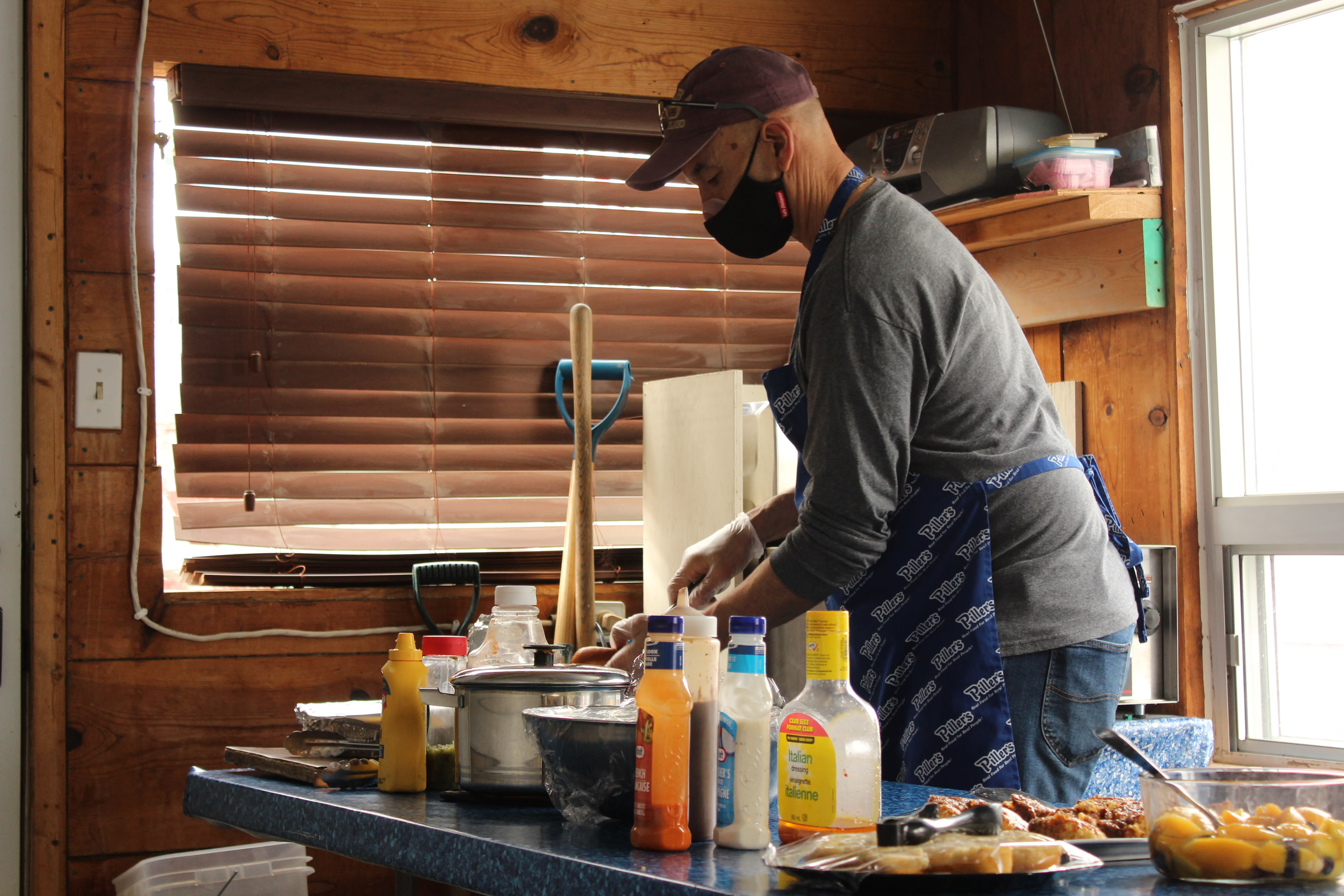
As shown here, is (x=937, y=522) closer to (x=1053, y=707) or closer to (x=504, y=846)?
(x=1053, y=707)

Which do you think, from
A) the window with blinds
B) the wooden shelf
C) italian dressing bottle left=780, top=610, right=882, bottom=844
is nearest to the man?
italian dressing bottle left=780, top=610, right=882, bottom=844

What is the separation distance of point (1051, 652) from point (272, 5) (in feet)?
7.00

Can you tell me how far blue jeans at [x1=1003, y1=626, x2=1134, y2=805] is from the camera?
157 centimetres

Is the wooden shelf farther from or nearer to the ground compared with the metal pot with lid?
farther from the ground

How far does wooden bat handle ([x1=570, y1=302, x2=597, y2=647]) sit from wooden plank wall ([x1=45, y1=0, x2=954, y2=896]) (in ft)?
1.38

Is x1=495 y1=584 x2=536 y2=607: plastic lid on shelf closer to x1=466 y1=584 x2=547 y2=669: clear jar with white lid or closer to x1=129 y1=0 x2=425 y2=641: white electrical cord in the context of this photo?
x1=466 y1=584 x2=547 y2=669: clear jar with white lid

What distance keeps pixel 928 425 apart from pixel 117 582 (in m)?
1.73

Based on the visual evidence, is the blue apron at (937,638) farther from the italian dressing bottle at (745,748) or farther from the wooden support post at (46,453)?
the wooden support post at (46,453)

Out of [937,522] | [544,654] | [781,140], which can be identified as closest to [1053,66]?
[781,140]

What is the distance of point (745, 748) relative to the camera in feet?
3.33

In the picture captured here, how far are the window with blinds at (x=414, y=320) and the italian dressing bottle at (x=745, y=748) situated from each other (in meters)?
1.77

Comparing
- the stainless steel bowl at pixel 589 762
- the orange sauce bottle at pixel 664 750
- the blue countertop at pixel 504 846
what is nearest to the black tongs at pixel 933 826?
the blue countertop at pixel 504 846

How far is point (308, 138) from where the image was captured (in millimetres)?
2711

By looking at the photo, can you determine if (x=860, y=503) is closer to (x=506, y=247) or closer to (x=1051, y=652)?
(x=1051, y=652)
